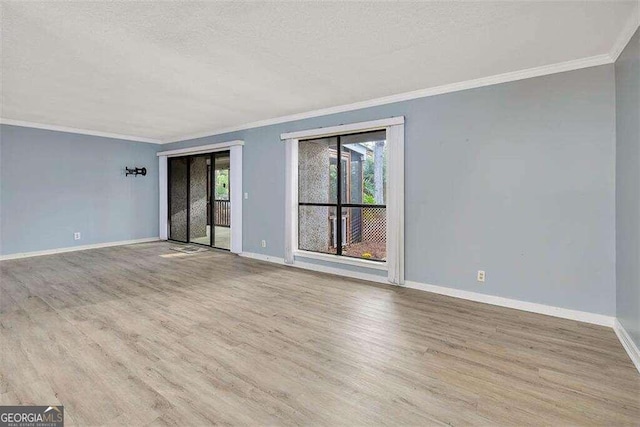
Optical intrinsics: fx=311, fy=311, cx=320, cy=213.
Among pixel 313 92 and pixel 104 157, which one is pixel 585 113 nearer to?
pixel 313 92

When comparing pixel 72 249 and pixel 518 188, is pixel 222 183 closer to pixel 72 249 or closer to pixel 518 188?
pixel 72 249

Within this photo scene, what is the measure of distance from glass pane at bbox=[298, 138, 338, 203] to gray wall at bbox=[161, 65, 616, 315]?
3.30ft

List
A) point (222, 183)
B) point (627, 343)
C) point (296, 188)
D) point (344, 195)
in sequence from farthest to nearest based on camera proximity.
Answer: point (222, 183) → point (296, 188) → point (344, 195) → point (627, 343)

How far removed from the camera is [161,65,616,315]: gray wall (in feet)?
9.30

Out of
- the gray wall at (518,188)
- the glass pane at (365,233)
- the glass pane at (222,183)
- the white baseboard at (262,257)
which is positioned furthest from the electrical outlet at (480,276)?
the glass pane at (222,183)

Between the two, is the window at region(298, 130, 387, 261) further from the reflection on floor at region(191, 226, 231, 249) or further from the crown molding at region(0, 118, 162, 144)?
the crown molding at region(0, 118, 162, 144)

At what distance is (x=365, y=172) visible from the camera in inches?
175

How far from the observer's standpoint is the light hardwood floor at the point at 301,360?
5.62 feet

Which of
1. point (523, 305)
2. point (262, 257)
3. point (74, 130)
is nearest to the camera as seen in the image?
point (523, 305)

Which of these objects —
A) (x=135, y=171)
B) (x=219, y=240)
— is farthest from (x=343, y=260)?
(x=135, y=171)

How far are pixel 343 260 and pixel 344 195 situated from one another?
96cm

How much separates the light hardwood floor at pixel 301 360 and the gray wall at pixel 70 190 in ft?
8.10

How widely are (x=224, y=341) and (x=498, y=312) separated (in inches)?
104

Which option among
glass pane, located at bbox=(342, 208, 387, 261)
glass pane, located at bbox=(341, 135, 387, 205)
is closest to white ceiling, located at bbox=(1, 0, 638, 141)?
glass pane, located at bbox=(341, 135, 387, 205)
